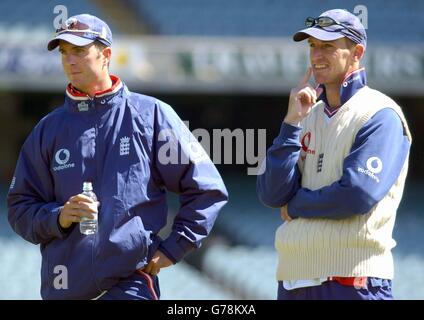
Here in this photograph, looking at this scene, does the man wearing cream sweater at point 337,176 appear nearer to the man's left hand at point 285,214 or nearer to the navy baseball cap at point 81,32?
the man's left hand at point 285,214

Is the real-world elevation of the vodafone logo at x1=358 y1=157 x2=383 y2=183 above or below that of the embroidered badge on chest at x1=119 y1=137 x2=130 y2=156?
below

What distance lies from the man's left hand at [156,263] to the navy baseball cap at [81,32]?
2.85ft

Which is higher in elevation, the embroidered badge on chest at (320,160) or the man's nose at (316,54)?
the man's nose at (316,54)

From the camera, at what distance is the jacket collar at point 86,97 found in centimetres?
399

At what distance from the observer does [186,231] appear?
3990 millimetres

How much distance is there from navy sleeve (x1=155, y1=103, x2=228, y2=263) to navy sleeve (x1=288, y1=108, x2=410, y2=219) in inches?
14.1

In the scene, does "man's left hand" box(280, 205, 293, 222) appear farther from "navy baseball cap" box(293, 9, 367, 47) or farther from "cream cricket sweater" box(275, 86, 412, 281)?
"navy baseball cap" box(293, 9, 367, 47)

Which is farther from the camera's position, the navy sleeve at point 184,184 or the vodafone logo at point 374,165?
the navy sleeve at point 184,184

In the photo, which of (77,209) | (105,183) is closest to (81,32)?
(105,183)

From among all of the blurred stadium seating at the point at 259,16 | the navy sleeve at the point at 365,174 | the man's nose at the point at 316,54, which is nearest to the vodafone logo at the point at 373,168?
the navy sleeve at the point at 365,174

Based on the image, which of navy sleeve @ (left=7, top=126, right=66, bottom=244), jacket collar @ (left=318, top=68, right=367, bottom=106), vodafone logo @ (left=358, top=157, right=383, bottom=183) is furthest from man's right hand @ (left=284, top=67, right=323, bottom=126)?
navy sleeve @ (left=7, top=126, right=66, bottom=244)

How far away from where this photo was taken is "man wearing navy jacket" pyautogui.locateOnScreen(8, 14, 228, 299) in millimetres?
3838

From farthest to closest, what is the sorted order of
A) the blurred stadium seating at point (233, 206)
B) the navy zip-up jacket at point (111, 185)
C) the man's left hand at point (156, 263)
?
1. the blurred stadium seating at point (233, 206)
2. the man's left hand at point (156, 263)
3. the navy zip-up jacket at point (111, 185)

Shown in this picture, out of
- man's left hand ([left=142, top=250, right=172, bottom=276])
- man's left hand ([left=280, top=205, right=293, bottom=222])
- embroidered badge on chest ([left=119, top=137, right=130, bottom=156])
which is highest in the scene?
embroidered badge on chest ([left=119, top=137, right=130, bottom=156])
